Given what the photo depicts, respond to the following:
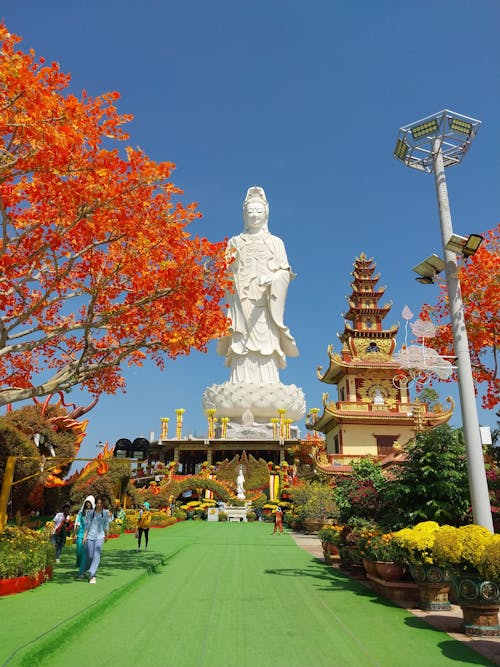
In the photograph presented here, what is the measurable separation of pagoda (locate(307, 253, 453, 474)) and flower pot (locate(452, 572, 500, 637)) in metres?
18.8

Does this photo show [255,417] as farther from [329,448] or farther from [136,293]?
[136,293]

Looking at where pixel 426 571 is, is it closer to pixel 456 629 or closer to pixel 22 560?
pixel 456 629

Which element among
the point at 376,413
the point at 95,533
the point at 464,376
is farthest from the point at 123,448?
the point at 376,413

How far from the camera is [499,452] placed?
11.5 metres

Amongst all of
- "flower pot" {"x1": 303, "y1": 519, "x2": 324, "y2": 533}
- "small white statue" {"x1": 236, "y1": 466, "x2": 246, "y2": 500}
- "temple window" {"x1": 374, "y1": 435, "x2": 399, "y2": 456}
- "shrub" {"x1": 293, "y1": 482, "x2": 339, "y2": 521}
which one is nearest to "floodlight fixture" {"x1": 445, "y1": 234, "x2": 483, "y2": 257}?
"shrub" {"x1": 293, "y1": 482, "x2": 339, "y2": 521}

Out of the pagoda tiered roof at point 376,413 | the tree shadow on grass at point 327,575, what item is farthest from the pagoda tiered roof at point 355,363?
the tree shadow on grass at point 327,575

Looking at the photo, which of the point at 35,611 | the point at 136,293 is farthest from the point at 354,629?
the point at 136,293

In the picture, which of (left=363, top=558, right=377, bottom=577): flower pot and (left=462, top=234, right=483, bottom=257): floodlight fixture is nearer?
(left=462, top=234, right=483, bottom=257): floodlight fixture

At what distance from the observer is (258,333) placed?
36.6 metres

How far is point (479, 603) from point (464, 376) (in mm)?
2748

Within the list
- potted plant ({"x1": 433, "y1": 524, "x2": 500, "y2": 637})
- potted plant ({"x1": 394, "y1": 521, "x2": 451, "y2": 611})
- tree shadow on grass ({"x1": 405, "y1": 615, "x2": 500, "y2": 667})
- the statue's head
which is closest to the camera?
tree shadow on grass ({"x1": 405, "y1": 615, "x2": 500, "y2": 667})

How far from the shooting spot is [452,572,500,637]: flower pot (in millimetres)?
5020

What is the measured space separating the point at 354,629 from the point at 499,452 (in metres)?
7.56

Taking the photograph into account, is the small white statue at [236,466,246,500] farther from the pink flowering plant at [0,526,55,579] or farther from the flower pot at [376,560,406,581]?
the flower pot at [376,560,406,581]
